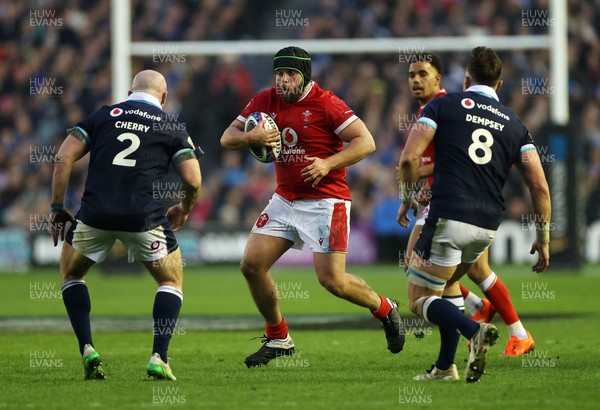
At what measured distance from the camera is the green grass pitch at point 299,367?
6.93m

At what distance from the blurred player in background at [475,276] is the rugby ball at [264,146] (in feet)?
3.90

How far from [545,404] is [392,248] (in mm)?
15715

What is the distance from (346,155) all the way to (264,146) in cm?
64

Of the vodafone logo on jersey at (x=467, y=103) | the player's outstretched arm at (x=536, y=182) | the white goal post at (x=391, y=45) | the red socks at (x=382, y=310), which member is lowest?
the red socks at (x=382, y=310)

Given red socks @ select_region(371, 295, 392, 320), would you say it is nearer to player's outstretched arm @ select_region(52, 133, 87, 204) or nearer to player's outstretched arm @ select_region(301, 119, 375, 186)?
player's outstretched arm @ select_region(301, 119, 375, 186)

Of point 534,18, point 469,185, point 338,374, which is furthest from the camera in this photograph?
point 534,18

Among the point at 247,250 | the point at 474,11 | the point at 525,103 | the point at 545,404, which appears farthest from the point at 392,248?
the point at 545,404

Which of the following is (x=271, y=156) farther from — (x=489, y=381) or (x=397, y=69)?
(x=397, y=69)

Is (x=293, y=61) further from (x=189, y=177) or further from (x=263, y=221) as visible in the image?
(x=189, y=177)

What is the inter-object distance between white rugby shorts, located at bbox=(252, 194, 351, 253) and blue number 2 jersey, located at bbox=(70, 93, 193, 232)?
3.90 ft

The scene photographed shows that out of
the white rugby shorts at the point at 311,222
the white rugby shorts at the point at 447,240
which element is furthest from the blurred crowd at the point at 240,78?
the white rugby shorts at the point at 447,240

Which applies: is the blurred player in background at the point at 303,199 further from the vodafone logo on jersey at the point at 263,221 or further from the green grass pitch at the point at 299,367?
the green grass pitch at the point at 299,367

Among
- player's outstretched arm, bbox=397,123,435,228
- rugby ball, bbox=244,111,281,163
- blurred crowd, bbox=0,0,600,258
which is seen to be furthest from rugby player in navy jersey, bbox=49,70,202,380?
blurred crowd, bbox=0,0,600,258

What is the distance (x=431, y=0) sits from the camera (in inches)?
938
